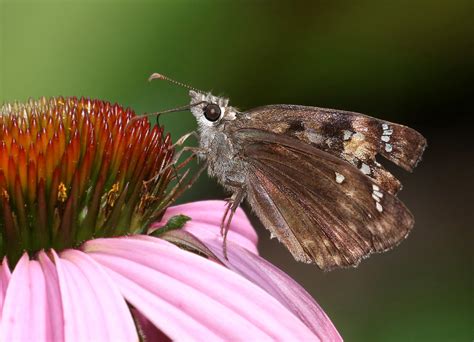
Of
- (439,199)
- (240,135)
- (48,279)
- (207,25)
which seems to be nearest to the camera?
(48,279)

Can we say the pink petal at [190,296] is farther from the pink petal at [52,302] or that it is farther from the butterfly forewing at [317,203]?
the butterfly forewing at [317,203]

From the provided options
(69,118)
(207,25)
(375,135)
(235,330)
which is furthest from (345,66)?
(235,330)

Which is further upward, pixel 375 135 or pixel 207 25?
pixel 207 25

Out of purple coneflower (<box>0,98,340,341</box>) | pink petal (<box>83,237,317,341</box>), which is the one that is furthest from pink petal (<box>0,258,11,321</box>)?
pink petal (<box>83,237,317,341</box>)

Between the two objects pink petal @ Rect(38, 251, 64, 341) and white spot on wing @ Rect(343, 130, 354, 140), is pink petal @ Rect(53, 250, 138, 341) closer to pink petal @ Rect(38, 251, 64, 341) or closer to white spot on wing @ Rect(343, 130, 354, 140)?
pink petal @ Rect(38, 251, 64, 341)

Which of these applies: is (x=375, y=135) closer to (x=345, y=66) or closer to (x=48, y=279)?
(x=48, y=279)

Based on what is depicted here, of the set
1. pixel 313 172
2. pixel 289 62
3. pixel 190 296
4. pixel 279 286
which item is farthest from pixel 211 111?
pixel 289 62
